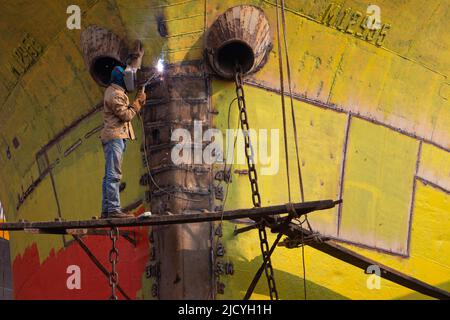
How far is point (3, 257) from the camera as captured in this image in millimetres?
23125

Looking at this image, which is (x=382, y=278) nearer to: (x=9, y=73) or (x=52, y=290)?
(x=52, y=290)

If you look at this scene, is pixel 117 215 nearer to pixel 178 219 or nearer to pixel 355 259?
pixel 178 219

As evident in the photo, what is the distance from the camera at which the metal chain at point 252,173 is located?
7637 mm

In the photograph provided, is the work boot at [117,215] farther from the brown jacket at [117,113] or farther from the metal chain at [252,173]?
the metal chain at [252,173]

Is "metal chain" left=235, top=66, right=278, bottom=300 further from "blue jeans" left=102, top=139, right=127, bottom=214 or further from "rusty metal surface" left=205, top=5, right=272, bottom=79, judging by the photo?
"blue jeans" left=102, top=139, right=127, bottom=214

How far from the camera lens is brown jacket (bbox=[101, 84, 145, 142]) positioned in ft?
24.7

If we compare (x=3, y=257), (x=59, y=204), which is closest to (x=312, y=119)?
(x=59, y=204)

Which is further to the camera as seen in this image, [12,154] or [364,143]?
[12,154]

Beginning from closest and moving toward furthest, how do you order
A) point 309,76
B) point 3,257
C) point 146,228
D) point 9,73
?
point 146,228 → point 309,76 → point 9,73 → point 3,257

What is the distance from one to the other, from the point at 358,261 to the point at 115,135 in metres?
2.05

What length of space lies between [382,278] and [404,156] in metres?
1.18

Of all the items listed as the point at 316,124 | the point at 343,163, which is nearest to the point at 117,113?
the point at 316,124

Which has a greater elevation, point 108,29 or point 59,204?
point 108,29

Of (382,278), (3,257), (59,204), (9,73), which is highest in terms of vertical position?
(3,257)
